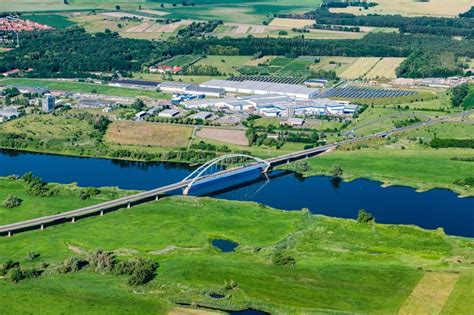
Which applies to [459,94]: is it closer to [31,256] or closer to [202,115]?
[202,115]

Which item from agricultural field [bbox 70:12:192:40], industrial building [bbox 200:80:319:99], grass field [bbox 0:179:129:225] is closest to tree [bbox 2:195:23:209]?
grass field [bbox 0:179:129:225]

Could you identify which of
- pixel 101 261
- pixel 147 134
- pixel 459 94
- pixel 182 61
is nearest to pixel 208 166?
pixel 147 134

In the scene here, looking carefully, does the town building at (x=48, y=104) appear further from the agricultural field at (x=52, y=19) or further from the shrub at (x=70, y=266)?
the agricultural field at (x=52, y=19)

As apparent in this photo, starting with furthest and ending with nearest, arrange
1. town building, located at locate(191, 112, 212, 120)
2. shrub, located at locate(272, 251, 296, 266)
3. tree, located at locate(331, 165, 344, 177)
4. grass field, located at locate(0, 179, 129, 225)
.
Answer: town building, located at locate(191, 112, 212, 120)
tree, located at locate(331, 165, 344, 177)
grass field, located at locate(0, 179, 129, 225)
shrub, located at locate(272, 251, 296, 266)

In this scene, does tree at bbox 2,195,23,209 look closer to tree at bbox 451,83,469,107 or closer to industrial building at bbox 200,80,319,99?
industrial building at bbox 200,80,319,99

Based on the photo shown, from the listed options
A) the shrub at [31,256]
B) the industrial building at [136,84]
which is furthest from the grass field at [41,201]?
the industrial building at [136,84]

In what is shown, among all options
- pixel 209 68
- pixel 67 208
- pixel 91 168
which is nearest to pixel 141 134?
pixel 91 168
